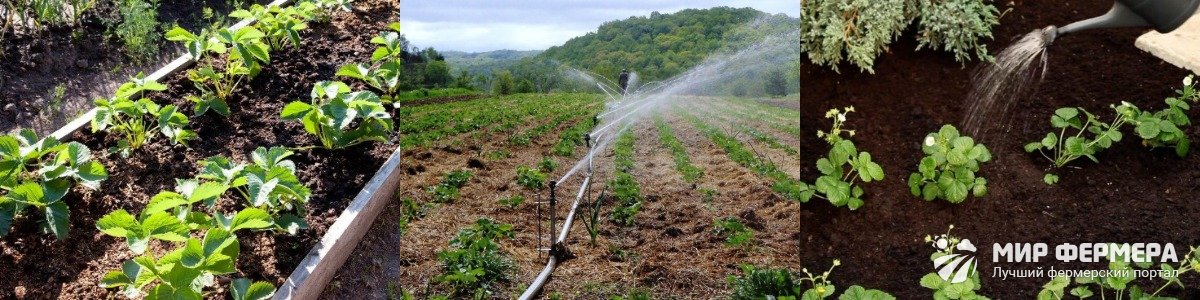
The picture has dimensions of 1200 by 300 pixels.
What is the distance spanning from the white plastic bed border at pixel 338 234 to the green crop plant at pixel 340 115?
132 millimetres

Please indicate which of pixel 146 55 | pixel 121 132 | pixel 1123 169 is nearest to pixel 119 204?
pixel 121 132


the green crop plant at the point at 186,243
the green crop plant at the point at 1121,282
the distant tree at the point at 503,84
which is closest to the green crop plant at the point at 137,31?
the green crop plant at the point at 186,243

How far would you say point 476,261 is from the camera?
2.62 meters

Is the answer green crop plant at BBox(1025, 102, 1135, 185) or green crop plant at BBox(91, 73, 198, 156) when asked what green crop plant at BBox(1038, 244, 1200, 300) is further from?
green crop plant at BBox(91, 73, 198, 156)

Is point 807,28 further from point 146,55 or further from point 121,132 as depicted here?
point 146,55

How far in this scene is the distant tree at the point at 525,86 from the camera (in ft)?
8.64

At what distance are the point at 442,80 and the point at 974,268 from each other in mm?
1669

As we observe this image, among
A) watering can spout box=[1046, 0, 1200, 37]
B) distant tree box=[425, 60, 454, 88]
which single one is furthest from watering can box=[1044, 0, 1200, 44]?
distant tree box=[425, 60, 454, 88]

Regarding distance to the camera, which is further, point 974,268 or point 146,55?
point 146,55

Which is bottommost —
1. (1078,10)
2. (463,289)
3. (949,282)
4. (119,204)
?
(949,282)

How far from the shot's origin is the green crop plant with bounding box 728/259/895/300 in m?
2.57

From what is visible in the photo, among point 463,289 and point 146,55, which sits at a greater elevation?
point 146,55

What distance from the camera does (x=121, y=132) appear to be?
11.4ft

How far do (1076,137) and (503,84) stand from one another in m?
1.83
